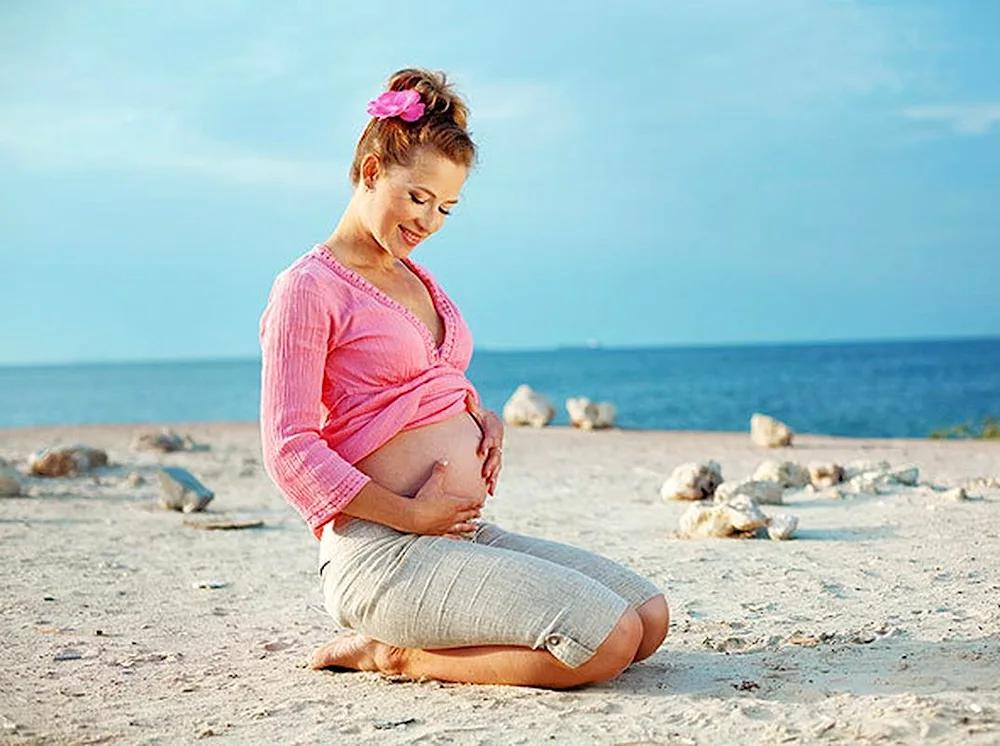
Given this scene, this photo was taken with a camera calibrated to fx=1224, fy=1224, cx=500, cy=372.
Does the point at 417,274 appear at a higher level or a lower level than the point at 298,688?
higher

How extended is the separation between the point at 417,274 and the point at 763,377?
53.9 metres

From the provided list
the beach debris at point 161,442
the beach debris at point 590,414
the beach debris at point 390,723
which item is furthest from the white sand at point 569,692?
the beach debris at point 590,414

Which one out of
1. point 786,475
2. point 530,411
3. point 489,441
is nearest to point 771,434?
point 530,411

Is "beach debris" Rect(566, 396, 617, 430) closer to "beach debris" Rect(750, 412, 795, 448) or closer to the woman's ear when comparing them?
"beach debris" Rect(750, 412, 795, 448)

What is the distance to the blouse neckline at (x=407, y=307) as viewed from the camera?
3.96 m

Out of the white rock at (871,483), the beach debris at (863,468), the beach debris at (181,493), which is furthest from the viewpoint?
the beach debris at (863,468)

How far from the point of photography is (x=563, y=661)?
142 inches

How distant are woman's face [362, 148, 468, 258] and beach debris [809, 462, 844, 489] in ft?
17.9

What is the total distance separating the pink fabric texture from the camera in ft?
12.3

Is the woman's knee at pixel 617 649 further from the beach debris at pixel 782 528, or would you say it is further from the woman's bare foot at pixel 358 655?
the beach debris at pixel 782 528

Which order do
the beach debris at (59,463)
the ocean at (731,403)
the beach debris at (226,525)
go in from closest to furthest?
the beach debris at (226,525) → the beach debris at (59,463) → the ocean at (731,403)

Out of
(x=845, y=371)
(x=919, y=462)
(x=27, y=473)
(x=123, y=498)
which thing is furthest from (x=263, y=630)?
(x=845, y=371)

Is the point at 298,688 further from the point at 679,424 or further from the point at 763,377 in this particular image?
the point at 763,377

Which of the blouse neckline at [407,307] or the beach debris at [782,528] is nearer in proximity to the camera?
the blouse neckline at [407,307]
